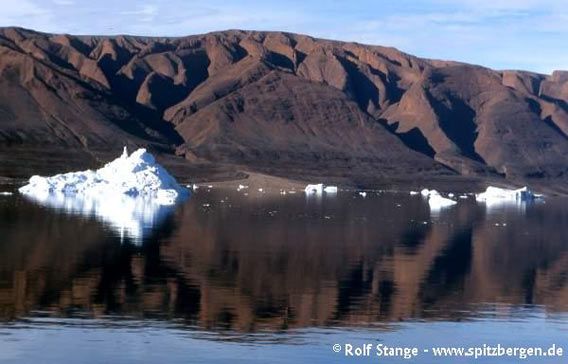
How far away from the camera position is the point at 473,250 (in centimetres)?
5653

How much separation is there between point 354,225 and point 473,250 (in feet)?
48.8

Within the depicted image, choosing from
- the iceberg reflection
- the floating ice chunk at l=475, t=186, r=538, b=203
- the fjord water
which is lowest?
the fjord water

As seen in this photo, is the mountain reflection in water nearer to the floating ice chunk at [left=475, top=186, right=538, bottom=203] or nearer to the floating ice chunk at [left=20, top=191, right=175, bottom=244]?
the floating ice chunk at [left=20, top=191, right=175, bottom=244]

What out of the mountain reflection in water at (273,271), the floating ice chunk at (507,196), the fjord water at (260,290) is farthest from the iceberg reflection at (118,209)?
the floating ice chunk at (507,196)

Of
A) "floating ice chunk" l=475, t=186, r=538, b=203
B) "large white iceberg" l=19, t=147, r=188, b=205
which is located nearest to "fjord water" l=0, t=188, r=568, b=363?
"large white iceberg" l=19, t=147, r=188, b=205

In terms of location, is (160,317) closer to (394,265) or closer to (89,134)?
(394,265)

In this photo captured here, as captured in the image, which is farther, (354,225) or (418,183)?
(418,183)

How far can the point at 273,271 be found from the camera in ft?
141

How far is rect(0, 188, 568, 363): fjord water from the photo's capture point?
2716cm

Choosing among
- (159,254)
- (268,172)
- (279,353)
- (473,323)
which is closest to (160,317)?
(279,353)

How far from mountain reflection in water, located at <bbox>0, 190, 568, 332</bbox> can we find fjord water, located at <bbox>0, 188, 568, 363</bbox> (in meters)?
0.08

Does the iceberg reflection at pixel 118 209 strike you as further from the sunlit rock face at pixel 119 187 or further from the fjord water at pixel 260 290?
the fjord water at pixel 260 290

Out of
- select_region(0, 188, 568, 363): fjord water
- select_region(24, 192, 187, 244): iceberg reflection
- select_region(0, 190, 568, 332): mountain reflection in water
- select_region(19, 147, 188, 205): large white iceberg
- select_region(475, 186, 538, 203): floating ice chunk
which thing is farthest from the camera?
select_region(475, 186, 538, 203): floating ice chunk

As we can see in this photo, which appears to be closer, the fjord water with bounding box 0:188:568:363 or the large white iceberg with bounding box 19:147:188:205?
the fjord water with bounding box 0:188:568:363
